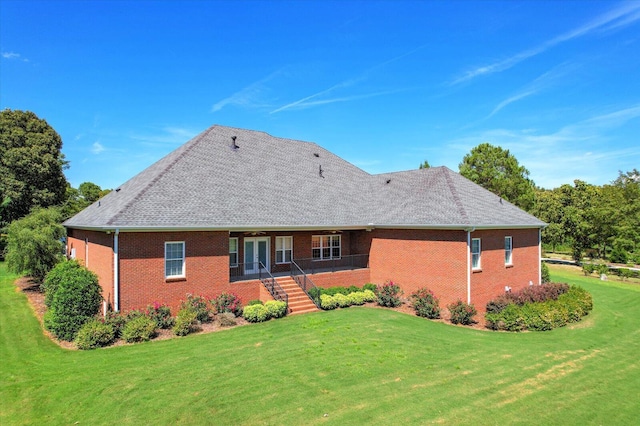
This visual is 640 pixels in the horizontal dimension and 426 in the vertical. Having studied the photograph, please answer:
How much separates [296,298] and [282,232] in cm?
407

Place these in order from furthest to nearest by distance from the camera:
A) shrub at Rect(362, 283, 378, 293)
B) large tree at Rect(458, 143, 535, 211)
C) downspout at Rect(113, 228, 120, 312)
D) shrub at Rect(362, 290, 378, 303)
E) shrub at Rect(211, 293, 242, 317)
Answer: large tree at Rect(458, 143, 535, 211), shrub at Rect(362, 283, 378, 293), shrub at Rect(362, 290, 378, 303), shrub at Rect(211, 293, 242, 317), downspout at Rect(113, 228, 120, 312)

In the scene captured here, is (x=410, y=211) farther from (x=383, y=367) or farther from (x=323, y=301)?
(x=383, y=367)

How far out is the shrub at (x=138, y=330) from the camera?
12180 mm

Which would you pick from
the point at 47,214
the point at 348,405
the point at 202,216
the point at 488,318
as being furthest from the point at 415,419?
the point at 47,214

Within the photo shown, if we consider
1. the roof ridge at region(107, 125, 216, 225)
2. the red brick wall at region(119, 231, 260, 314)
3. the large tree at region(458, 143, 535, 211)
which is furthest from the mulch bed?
the large tree at region(458, 143, 535, 211)

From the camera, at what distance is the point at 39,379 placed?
9.31 meters

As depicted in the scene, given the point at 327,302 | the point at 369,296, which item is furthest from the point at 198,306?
the point at 369,296

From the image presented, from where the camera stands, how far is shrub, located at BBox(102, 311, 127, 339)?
1245 centimetres

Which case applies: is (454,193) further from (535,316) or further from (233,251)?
(233,251)

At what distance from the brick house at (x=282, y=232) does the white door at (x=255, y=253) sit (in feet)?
0.18

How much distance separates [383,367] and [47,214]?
73.1ft

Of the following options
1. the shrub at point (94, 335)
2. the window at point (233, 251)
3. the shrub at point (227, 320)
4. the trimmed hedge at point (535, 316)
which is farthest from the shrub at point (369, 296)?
the shrub at point (94, 335)

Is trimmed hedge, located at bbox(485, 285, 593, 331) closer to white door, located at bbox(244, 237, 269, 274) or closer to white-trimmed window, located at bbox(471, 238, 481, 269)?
white-trimmed window, located at bbox(471, 238, 481, 269)

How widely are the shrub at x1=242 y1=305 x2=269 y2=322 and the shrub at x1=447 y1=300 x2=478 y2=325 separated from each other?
787cm
